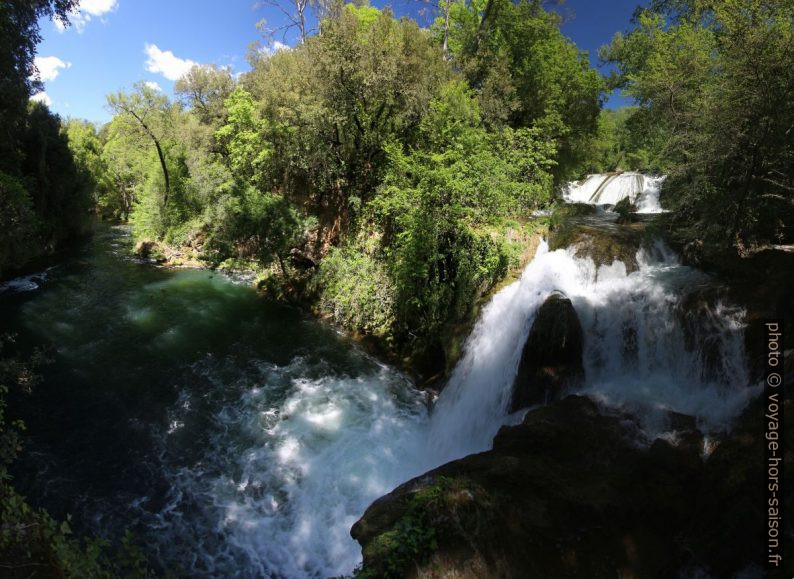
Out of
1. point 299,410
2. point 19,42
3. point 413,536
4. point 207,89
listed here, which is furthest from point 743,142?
Result: point 207,89

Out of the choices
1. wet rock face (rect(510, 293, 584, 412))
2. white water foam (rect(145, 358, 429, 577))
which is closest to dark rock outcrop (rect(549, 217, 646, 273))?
wet rock face (rect(510, 293, 584, 412))

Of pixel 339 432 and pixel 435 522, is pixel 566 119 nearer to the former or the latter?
pixel 339 432

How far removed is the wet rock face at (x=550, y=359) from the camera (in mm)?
8992

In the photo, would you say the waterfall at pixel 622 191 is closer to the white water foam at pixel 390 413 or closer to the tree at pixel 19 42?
the white water foam at pixel 390 413

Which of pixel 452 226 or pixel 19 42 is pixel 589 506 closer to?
pixel 452 226

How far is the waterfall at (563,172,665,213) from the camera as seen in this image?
21.2 meters

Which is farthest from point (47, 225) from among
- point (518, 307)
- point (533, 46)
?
point (533, 46)

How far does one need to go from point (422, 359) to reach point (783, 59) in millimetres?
10707

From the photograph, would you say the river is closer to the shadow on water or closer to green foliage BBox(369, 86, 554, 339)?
the shadow on water

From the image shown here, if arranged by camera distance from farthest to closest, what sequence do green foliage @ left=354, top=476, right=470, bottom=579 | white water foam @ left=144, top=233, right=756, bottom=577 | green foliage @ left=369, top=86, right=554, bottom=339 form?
green foliage @ left=369, top=86, right=554, bottom=339
white water foam @ left=144, top=233, right=756, bottom=577
green foliage @ left=354, top=476, right=470, bottom=579

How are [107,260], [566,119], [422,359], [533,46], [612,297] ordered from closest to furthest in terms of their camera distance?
1. [612,297]
2. [422,359]
3. [533,46]
4. [566,119]
5. [107,260]

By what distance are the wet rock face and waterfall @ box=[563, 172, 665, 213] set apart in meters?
14.0

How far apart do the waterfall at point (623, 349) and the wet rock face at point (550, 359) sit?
0.25 meters

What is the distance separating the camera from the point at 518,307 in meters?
10.7
